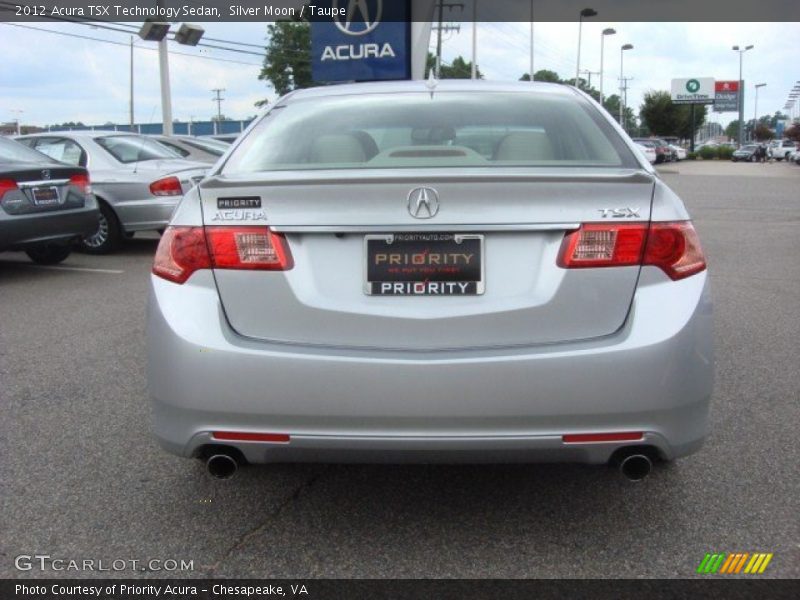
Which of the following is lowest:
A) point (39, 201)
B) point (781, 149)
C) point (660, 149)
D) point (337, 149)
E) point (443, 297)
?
point (781, 149)

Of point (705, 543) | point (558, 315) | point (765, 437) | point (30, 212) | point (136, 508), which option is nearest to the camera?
point (558, 315)

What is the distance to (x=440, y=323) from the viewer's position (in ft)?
8.80

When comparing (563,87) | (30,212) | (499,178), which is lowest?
(30,212)

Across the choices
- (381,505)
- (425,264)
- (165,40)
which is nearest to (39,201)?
(381,505)

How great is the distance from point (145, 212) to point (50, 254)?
3.79ft

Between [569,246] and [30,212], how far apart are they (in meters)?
7.24

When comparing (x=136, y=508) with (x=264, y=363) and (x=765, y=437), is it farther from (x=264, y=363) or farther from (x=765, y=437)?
(x=765, y=437)

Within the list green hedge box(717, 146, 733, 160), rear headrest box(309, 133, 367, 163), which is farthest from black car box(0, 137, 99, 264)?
green hedge box(717, 146, 733, 160)

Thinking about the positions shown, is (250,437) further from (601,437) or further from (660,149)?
(660,149)

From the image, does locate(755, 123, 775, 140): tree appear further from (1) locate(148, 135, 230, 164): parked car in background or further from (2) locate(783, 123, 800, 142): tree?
(1) locate(148, 135, 230, 164): parked car in background

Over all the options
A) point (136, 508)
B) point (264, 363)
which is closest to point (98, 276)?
point (136, 508)

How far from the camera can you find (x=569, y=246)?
8.81ft

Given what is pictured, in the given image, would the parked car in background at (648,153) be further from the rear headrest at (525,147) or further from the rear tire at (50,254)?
the rear tire at (50,254)

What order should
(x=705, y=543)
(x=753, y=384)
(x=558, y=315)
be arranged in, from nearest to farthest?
(x=558, y=315)
(x=705, y=543)
(x=753, y=384)
